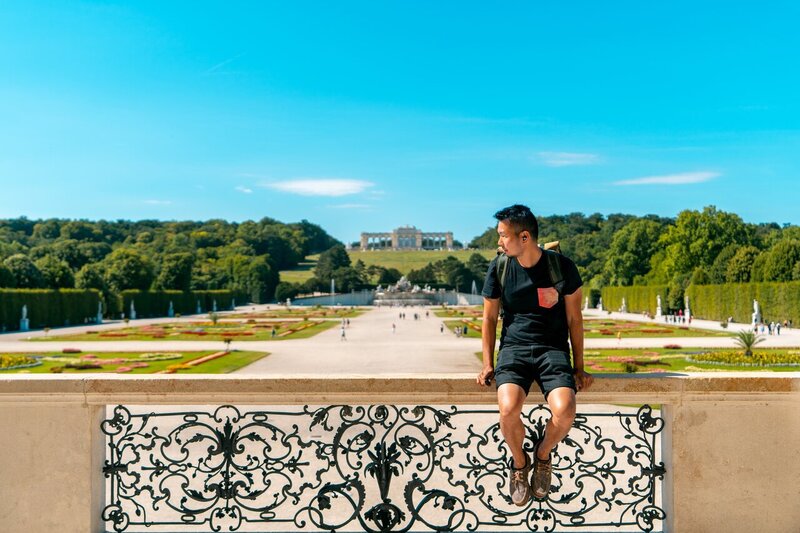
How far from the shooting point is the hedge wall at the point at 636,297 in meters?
59.2

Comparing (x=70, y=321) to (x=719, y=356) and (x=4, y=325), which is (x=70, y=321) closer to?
(x=4, y=325)

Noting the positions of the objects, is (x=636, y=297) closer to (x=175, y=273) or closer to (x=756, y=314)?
(x=756, y=314)

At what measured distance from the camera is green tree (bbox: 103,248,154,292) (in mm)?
66375

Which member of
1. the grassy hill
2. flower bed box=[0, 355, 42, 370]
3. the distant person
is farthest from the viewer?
the grassy hill

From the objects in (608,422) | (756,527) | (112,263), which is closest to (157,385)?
(756,527)

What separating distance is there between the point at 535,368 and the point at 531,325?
0.80ft

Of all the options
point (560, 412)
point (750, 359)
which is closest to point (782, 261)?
point (750, 359)

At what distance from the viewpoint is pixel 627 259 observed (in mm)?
75438

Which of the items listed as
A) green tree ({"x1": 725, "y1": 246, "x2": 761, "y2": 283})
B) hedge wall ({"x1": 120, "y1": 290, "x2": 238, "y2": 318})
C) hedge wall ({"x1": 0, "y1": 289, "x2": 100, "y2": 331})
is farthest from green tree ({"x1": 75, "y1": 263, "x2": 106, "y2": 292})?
green tree ({"x1": 725, "y1": 246, "x2": 761, "y2": 283})

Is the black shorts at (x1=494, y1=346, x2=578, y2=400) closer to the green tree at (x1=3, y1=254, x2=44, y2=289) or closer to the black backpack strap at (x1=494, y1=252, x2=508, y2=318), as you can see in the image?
the black backpack strap at (x1=494, y1=252, x2=508, y2=318)

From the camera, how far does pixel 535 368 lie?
12.5ft

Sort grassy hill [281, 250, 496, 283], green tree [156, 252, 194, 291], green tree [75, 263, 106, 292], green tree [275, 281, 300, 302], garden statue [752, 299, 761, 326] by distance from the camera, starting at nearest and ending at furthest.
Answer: garden statue [752, 299, 761, 326]
green tree [75, 263, 106, 292]
green tree [156, 252, 194, 291]
green tree [275, 281, 300, 302]
grassy hill [281, 250, 496, 283]

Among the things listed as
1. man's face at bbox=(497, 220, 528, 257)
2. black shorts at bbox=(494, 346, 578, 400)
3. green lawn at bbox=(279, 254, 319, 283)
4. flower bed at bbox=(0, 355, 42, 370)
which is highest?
green lawn at bbox=(279, 254, 319, 283)

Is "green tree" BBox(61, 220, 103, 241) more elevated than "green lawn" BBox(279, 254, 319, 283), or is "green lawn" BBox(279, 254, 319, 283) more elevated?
"green tree" BBox(61, 220, 103, 241)
